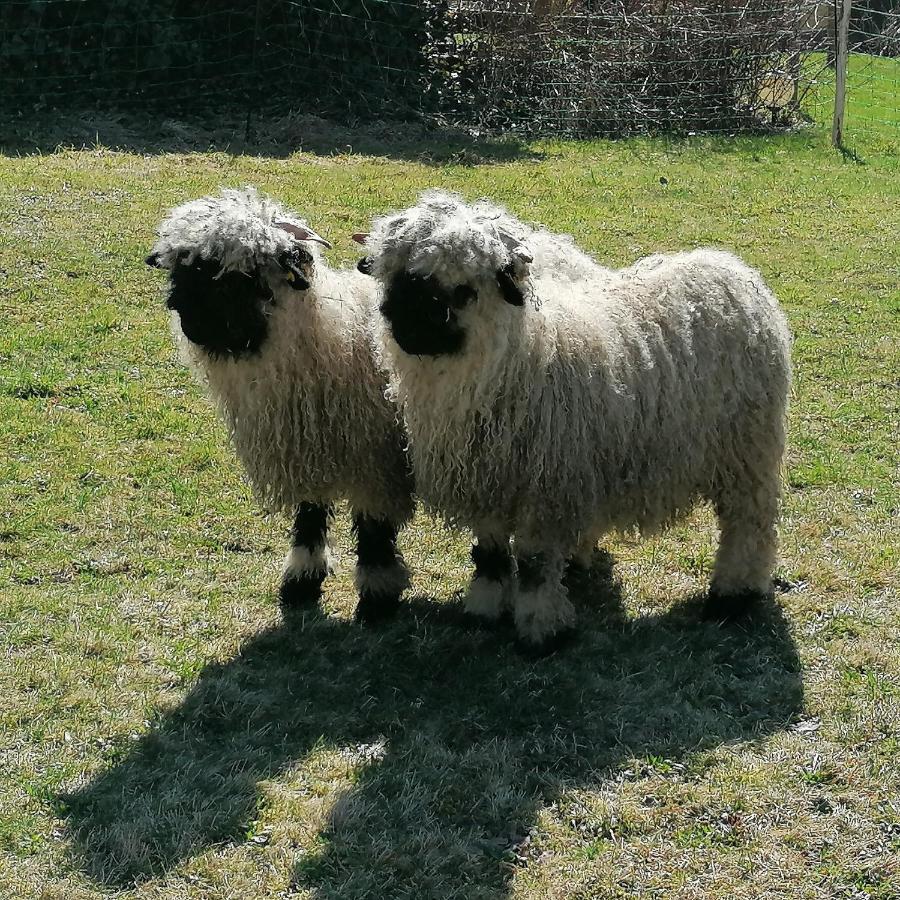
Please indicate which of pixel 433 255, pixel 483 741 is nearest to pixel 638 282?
pixel 433 255

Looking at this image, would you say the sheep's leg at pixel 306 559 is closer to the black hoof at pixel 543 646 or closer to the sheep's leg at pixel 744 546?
the black hoof at pixel 543 646

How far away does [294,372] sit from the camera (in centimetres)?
526

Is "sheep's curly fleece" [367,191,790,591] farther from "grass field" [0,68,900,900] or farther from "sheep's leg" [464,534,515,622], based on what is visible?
"grass field" [0,68,900,900]

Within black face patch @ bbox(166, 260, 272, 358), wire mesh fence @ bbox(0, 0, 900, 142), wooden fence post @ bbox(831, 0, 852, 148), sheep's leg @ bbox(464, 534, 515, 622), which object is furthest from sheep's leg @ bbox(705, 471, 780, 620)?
wooden fence post @ bbox(831, 0, 852, 148)

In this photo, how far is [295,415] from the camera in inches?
208

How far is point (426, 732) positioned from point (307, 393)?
159 centimetres

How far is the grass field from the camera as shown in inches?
162

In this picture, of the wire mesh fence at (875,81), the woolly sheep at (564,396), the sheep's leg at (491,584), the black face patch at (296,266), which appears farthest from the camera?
the wire mesh fence at (875,81)

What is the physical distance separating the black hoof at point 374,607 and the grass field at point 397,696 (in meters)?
0.13

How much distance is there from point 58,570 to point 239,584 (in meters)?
0.93

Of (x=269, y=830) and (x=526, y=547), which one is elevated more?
(x=526, y=547)

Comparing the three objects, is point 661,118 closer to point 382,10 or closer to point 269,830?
point 382,10

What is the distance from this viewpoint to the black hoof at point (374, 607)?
560 cm

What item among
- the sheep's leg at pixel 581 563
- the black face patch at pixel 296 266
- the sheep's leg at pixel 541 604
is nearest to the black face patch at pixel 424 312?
the black face patch at pixel 296 266
